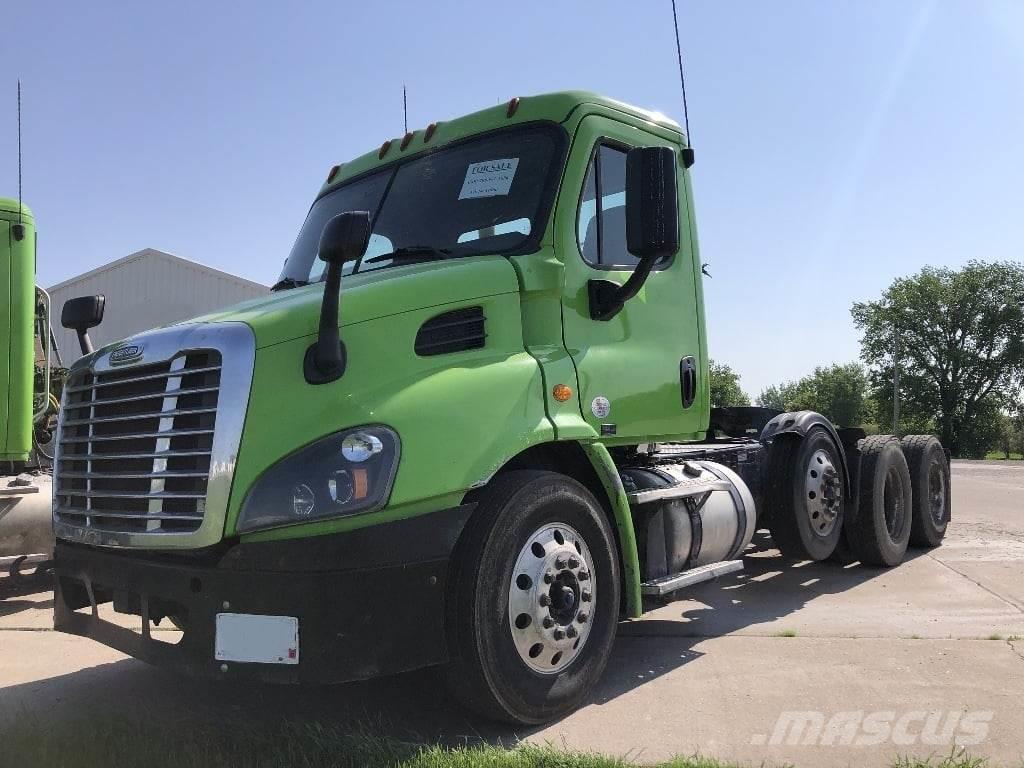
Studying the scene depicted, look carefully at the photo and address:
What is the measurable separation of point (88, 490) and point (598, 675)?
7.67 ft

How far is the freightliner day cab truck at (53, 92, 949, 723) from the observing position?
317 centimetres

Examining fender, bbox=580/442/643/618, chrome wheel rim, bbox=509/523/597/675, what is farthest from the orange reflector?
fender, bbox=580/442/643/618

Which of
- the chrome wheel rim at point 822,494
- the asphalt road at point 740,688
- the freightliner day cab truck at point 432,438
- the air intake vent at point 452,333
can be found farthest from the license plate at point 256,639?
the chrome wheel rim at point 822,494

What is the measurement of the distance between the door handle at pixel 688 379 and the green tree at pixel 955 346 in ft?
206

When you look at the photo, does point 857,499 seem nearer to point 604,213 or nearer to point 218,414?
point 604,213

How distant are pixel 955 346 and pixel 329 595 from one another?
69746mm

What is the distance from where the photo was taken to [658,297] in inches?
190

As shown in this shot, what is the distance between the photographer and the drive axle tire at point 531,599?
3.40 m

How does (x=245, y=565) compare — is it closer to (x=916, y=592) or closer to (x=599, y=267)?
(x=599, y=267)

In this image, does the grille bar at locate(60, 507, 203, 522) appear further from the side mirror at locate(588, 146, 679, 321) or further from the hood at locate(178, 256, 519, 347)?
the side mirror at locate(588, 146, 679, 321)

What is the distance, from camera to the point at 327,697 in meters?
4.14

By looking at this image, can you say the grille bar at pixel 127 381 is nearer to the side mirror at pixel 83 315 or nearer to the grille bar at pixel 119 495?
the grille bar at pixel 119 495

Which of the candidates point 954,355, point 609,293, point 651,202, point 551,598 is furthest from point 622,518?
point 954,355

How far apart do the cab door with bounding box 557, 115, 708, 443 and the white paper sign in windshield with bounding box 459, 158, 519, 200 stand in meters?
0.29
